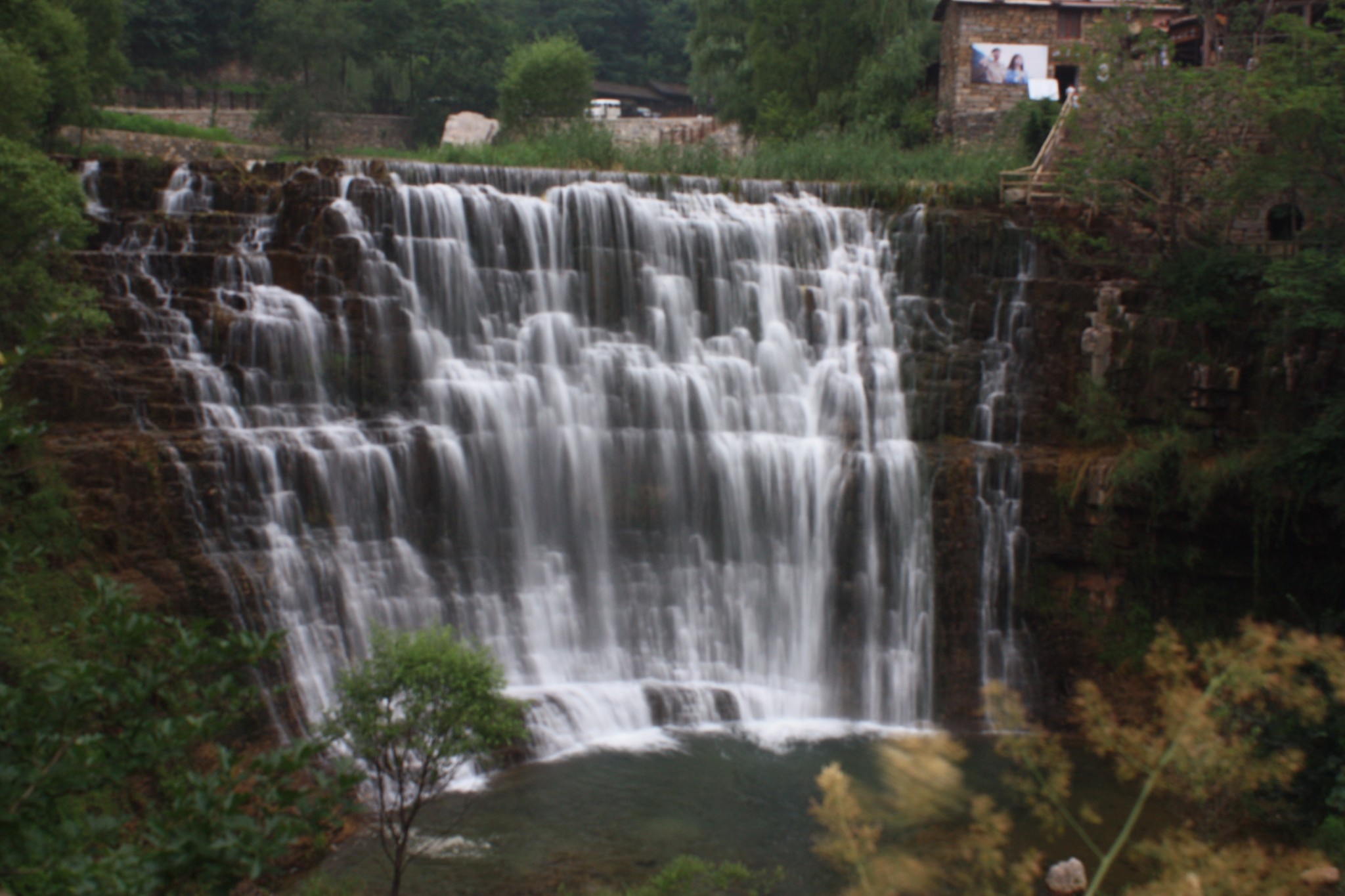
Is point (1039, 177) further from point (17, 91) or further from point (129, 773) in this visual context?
point (129, 773)

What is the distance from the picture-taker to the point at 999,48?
36844 mm

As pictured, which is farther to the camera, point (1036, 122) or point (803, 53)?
point (803, 53)

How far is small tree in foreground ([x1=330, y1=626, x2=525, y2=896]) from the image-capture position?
515 inches

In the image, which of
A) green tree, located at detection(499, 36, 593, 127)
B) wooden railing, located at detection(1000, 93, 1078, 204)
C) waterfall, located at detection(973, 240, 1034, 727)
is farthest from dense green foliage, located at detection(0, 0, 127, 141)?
wooden railing, located at detection(1000, 93, 1078, 204)

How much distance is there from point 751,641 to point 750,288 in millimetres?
7388

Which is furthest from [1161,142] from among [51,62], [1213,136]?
[51,62]

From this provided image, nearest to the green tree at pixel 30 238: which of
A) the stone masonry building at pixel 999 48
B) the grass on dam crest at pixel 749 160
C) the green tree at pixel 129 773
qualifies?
the grass on dam crest at pixel 749 160

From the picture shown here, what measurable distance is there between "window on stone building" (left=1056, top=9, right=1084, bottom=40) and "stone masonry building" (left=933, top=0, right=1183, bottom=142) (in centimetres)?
2

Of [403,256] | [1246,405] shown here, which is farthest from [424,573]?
[1246,405]

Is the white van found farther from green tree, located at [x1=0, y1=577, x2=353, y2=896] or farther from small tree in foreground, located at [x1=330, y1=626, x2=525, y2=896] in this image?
green tree, located at [x1=0, y1=577, x2=353, y2=896]

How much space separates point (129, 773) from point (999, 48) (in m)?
36.8

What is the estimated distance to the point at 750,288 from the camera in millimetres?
23969

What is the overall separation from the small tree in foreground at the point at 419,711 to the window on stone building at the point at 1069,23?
3205 centimetres

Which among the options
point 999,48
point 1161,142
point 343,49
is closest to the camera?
point 1161,142
